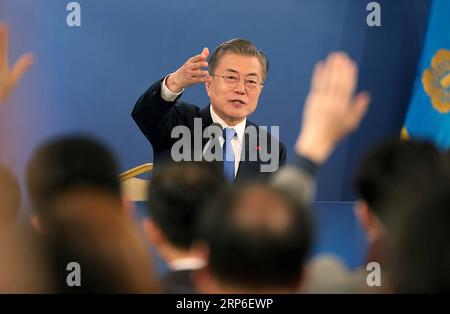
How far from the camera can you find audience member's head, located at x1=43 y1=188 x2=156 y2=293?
1.17m

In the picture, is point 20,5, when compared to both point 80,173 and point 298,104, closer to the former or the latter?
point 298,104

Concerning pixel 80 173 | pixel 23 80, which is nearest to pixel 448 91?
pixel 23 80

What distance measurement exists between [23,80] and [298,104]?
5.97ft

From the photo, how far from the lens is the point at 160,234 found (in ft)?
4.59

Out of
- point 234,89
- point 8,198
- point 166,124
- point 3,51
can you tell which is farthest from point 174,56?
point 8,198

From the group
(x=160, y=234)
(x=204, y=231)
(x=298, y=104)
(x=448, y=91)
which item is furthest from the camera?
(x=298, y=104)

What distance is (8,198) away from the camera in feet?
4.93

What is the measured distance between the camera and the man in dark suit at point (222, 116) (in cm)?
295

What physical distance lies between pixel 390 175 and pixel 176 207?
46 centimetres

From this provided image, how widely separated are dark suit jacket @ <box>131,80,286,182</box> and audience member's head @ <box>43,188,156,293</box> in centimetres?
167

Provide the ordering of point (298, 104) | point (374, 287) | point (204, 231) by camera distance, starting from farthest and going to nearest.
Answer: point (298, 104) → point (374, 287) → point (204, 231)

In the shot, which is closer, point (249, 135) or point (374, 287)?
point (374, 287)

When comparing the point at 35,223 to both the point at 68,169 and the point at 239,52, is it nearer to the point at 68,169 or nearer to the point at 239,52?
the point at 68,169

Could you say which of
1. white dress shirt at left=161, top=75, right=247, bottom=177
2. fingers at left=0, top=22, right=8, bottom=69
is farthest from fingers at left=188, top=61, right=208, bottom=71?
fingers at left=0, top=22, right=8, bottom=69
